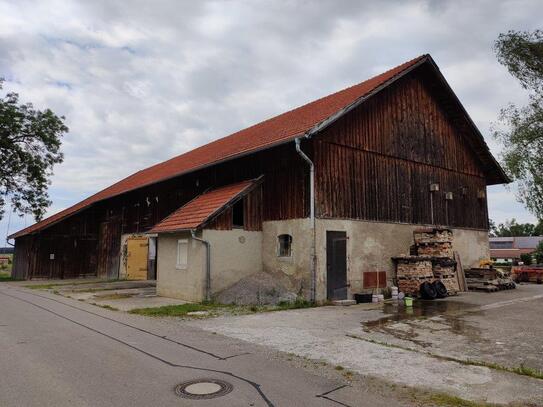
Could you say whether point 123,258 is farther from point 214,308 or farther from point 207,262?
point 214,308

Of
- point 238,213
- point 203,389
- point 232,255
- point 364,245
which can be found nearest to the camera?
point 203,389

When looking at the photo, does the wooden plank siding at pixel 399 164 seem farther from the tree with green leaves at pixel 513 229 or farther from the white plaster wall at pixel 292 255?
the tree with green leaves at pixel 513 229

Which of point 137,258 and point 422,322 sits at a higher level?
point 137,258

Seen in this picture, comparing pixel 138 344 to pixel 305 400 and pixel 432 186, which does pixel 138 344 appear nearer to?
pixel 305 400

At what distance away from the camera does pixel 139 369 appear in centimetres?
604

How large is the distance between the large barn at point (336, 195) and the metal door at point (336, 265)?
3 centimetres

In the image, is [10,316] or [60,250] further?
[60,250]

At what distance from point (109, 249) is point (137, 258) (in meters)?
4.03

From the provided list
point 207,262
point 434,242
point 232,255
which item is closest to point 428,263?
point 434,242

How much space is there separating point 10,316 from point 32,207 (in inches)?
947

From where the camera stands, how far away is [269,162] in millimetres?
15984

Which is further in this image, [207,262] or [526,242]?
[526,242]

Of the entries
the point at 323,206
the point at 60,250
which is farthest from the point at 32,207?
the point at 323,206

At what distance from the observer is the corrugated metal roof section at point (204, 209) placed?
1451 cm
